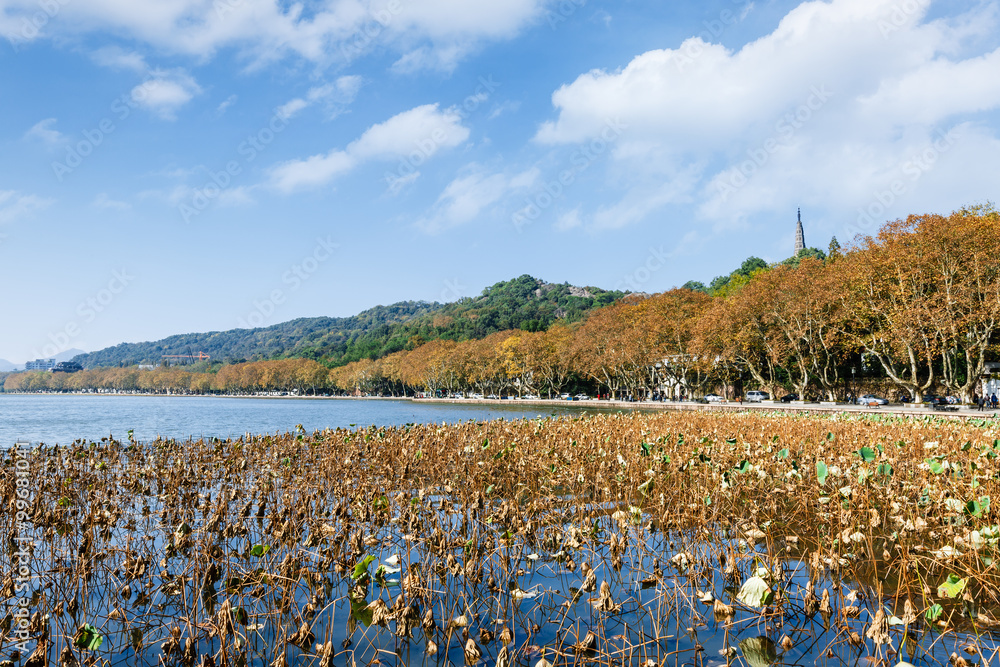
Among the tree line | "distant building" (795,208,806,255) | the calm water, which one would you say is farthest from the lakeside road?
"distant building" (795,208,806,255)

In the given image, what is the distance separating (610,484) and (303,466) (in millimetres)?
5857

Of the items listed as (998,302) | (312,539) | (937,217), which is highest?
(937,217)

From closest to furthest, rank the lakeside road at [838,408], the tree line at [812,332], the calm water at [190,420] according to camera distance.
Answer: the calm water at [190,420] < the lakeside road at [838,408] < the tree line at [812,332]

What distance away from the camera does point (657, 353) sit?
56.8 m

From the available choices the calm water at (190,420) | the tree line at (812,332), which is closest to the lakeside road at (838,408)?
the tree line at (812,332)

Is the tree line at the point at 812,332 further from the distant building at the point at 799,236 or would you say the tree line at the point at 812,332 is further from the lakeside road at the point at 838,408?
the distant building at the point at 799,236

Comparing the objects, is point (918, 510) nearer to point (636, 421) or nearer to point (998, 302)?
point (636, 421)

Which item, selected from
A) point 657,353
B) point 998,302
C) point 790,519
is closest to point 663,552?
point 790,519

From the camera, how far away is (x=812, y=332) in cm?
4344

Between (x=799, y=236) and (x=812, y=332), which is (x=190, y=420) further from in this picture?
(x=799, y=236)

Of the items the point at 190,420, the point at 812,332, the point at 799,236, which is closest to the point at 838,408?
the point at 812,332

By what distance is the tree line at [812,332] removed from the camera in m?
32.8

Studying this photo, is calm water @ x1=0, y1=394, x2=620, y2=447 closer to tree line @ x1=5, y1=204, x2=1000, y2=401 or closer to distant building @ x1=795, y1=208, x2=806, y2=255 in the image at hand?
tree line @ x1=5, y1=204, x2=1000, y2=401

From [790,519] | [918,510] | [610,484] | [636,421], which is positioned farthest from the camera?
[636,421]
